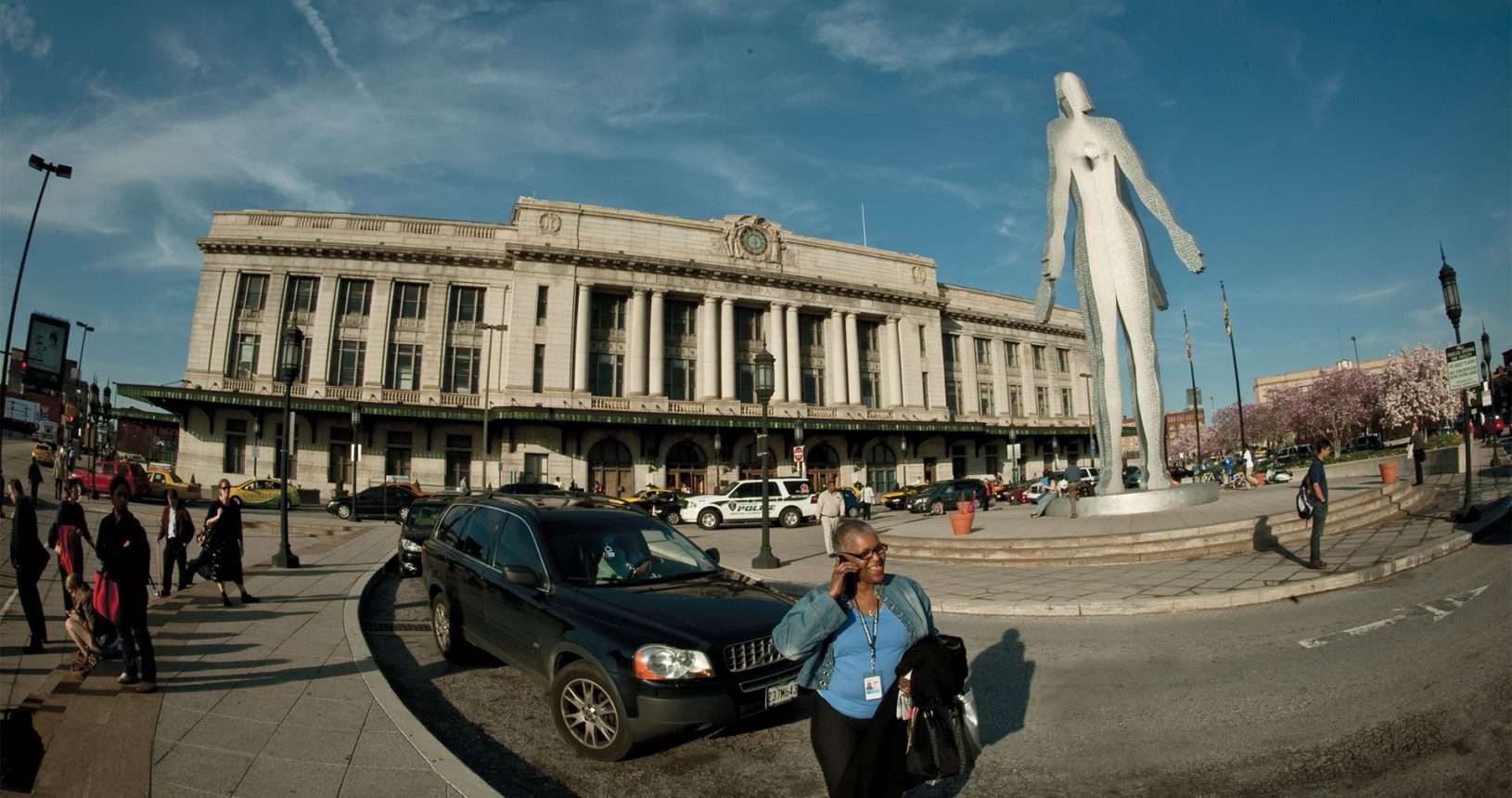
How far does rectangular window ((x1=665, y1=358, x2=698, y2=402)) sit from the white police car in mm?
18725

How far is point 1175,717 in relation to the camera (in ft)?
16.2

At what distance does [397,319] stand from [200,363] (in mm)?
10232

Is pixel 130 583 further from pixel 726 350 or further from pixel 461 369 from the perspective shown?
pixel 726 350

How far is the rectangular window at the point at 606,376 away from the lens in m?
43.2

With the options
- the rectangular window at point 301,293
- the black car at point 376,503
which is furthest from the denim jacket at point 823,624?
the rectangular window at point 301,293

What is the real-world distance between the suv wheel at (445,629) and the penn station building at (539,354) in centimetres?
2943

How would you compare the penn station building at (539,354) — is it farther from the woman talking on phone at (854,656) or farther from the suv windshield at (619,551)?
the woman talking on phone at (854,656)

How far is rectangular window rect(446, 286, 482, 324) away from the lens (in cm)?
4247

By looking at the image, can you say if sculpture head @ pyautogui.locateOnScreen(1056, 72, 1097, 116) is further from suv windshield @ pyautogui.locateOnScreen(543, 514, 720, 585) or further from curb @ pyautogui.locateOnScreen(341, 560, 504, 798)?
curb @ pyautogui.locateOnScreen(341, 560, 504, 798)

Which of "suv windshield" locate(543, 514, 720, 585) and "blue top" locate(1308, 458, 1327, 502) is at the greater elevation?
"blue top" locate(1308, 458, 1327, 502)

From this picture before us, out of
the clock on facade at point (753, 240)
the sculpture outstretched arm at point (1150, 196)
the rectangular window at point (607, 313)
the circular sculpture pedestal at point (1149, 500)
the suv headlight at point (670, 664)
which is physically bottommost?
the suv headlight at point (670, 664)

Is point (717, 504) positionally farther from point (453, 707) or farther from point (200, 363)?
point (200, 363)

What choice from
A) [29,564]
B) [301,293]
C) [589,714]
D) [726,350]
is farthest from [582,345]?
[589,714]

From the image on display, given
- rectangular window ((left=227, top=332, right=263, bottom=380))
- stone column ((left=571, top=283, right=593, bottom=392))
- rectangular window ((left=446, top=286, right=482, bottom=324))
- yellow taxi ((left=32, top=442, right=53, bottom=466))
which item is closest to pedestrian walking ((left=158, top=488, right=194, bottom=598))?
stone column ((left=571, top=283, right=593, bottom=392))
